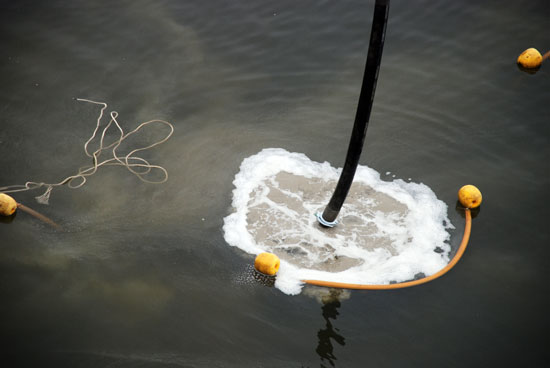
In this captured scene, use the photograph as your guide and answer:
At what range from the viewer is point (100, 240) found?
16.7 ft

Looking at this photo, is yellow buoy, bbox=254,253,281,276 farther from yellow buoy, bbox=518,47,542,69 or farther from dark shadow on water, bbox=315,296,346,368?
yellow buoy, bbox=518,47,542,69

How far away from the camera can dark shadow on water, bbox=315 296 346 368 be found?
13.6 feet

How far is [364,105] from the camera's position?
13.2ft

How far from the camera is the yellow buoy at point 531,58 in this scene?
23.4 feet

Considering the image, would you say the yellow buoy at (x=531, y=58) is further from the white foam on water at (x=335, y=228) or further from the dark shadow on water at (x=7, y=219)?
the dark shadow on water at (x=7, y=219)

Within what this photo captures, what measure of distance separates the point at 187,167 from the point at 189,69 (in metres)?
2.28

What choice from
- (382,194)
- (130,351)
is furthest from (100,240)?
(382,194)

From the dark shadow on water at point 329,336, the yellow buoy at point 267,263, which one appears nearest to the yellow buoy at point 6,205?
the yellow buoy at point 267,263

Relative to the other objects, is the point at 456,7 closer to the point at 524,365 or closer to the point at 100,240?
the point at 524,365

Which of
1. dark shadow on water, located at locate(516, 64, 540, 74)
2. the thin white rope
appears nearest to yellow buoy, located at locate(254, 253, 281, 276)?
the thin white rope

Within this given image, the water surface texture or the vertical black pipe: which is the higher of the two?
the vertical black pipe

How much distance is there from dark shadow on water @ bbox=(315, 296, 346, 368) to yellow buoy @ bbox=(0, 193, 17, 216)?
360 centimetres

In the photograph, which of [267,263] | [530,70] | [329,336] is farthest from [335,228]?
[530,70]

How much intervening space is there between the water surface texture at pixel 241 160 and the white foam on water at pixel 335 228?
0.61 feet
